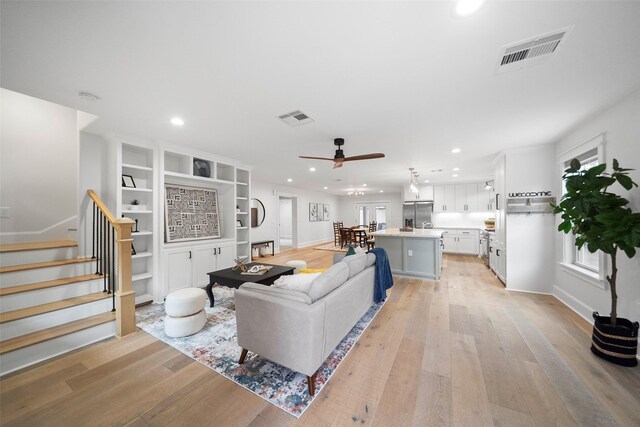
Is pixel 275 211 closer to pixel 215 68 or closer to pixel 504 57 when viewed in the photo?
pixel 215 68

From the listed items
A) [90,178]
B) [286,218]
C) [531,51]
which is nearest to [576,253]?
[531,51]

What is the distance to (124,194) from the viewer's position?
356 cm

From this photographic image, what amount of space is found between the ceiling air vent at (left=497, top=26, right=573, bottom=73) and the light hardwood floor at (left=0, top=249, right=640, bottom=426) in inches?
99.0

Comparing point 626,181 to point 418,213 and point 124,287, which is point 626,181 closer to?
point 124,287

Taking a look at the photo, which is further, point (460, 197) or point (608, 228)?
point (460, 197)

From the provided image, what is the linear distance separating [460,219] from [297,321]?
824 centimetres

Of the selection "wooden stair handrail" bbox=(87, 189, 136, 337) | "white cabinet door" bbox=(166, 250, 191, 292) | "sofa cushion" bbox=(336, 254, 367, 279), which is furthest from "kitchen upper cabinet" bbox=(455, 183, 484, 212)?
"wooden stair handrail" bbox=(87, 189, 136, 337)

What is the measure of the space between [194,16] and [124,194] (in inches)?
131

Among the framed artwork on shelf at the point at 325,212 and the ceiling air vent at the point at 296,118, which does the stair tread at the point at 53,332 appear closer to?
the ceiling air vent at the point at 296,118

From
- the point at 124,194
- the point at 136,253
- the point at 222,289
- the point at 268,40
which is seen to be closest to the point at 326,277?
the point at 268,40

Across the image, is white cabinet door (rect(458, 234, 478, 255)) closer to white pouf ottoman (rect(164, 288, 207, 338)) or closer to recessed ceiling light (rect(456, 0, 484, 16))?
recessed ceiling light (rect(456, 0, 484, 16))

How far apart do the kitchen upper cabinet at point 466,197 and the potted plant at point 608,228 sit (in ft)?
19.6

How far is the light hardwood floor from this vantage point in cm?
154

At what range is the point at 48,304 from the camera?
2.47 m
